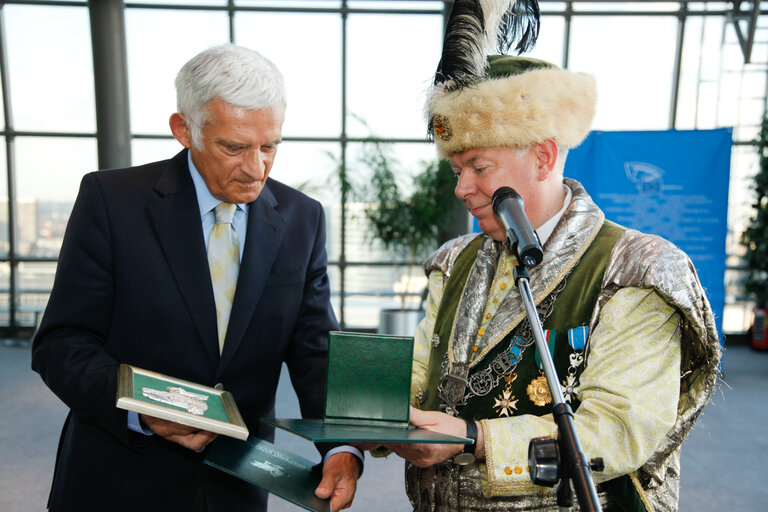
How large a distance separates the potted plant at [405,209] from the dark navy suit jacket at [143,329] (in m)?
5.61

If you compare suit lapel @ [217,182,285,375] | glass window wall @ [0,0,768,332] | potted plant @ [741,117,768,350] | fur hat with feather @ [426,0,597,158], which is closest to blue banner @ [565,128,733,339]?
potted plant @ [741,117,768,350]

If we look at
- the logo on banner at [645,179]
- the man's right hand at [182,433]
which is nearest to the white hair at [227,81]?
the man's right hand at [182,433]

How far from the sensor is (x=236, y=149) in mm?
1542

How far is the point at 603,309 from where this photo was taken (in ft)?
4.48

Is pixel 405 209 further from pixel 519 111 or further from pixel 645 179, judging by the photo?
pixel 519 111

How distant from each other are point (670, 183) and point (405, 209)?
2728 mm

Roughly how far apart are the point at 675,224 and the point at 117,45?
6.39 m

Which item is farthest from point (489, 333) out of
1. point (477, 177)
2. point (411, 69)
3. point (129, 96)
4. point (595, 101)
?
point (129, 96)

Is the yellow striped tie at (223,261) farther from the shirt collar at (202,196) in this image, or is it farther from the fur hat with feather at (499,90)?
the fur hat with feather at (499,90)

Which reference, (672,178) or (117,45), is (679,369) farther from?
(117,45)

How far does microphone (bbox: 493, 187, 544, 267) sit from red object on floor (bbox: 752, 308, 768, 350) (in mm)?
8275

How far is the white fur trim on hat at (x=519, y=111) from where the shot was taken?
146cm

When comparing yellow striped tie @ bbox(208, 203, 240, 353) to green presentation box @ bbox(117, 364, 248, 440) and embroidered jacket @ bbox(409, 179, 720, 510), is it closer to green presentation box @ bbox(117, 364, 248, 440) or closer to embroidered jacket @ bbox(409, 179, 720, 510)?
green presentation box @ bbox(117, 364, 248, 440)

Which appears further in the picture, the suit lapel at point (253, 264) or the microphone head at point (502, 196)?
the suit lapel at point (253, 264)
